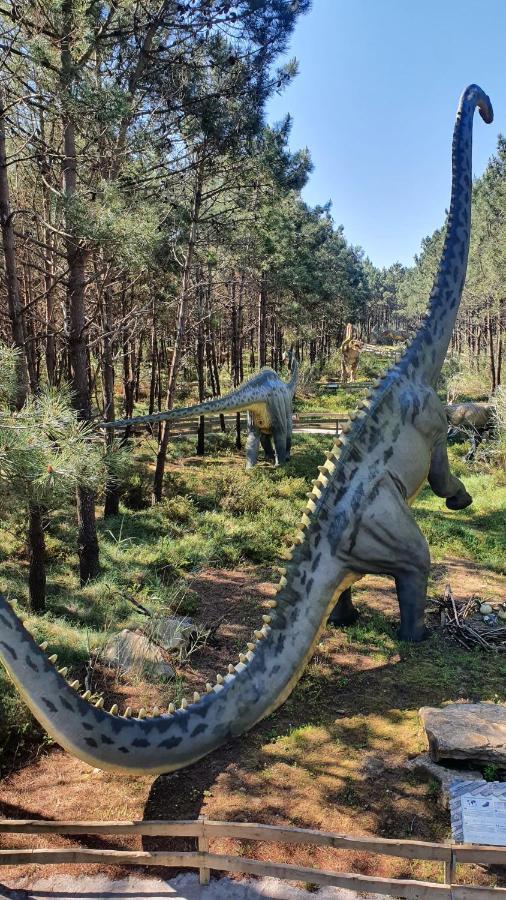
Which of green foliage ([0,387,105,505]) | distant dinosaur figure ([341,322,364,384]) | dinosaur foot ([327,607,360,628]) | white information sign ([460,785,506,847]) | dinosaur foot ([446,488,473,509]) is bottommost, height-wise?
dinosaur foot ([327,607,360,628])

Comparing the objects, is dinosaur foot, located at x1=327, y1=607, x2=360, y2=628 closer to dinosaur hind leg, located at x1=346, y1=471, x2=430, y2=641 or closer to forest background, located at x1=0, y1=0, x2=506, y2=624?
dinosaur hind leg, located at x1=346, y1=471, x2=430, y2=641

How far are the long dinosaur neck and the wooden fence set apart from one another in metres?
4.55

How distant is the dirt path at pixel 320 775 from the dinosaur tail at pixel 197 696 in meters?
1.10

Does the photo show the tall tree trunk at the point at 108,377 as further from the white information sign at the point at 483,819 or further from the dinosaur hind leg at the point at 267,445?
the white information sign at the point at 483,819

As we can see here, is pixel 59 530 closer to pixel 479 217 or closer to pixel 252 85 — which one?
pixel 252 85

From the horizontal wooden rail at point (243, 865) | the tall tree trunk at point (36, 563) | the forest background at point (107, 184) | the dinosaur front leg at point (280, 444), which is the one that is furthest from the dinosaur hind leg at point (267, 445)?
the horizontal wooden rail at point (243, 865)

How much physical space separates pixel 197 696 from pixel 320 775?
1913 mm

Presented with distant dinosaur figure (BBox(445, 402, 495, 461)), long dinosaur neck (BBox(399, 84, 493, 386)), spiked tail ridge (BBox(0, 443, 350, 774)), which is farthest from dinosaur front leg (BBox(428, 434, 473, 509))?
distant dinosaur figure (BBox(445, 402, 495, 461))

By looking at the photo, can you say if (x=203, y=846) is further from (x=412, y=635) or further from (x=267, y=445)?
(x=267, y=445)

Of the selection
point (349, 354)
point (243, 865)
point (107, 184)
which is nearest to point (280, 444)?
point (107, 184)

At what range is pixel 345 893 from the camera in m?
3.93

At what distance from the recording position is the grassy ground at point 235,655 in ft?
15.8

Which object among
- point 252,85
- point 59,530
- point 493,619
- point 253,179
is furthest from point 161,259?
point 493,619

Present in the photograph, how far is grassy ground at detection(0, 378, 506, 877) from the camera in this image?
4809 mm
